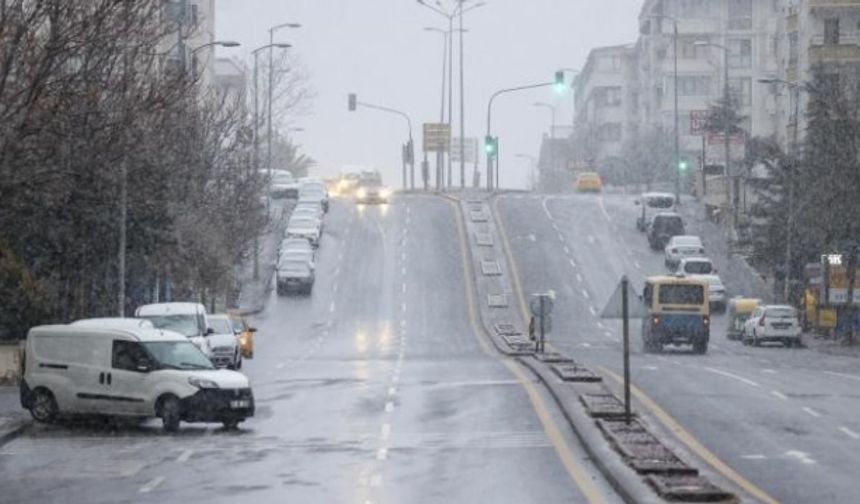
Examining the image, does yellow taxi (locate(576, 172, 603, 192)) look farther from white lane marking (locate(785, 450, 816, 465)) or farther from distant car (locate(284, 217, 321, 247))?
white lane marking (locate(785, 450, 816, 465))

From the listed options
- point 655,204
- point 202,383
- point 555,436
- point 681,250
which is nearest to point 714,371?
point 555,436

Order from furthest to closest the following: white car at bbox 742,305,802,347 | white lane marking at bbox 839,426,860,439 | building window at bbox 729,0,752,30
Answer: building window at bbox 729,0,752,30, white car at bbox 742,305,802,347, white lane marking at bbox 839,426,860,439

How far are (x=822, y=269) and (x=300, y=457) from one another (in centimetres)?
4857

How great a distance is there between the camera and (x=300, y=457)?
27266 mm

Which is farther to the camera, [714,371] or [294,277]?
[294,277]

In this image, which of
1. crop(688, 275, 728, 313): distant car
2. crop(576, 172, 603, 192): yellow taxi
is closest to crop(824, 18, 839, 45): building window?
crop(688, 275, 728, 313): distant car

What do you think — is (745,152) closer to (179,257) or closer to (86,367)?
(179,257)

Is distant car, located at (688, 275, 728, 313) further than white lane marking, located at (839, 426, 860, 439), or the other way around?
distant car, located at (688, 275, 728, 313)

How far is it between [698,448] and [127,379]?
990 centimetres

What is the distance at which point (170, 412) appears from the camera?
32.0 m

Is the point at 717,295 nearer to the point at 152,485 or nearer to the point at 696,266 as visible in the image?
the point at 696,266

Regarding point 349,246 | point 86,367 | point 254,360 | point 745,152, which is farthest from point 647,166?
point 86,367

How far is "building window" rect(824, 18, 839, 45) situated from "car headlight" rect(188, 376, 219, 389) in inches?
3110

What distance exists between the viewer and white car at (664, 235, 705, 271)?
308 feet
